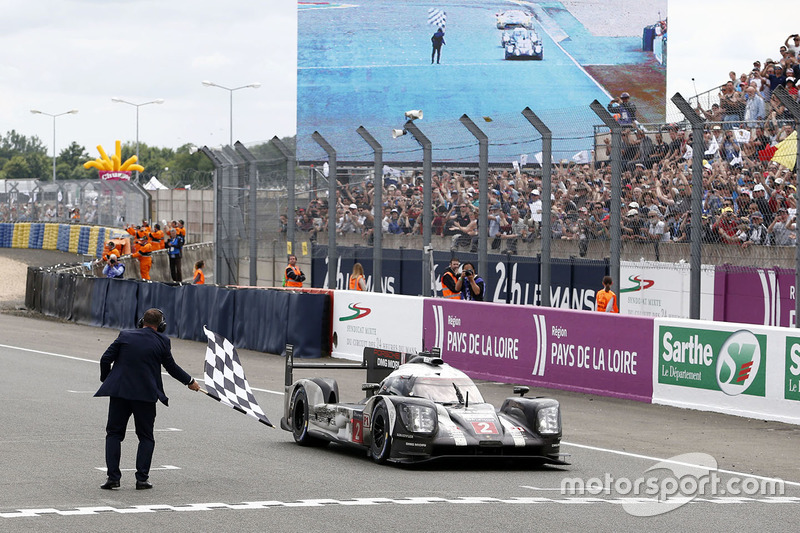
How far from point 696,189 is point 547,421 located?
23.0 ft

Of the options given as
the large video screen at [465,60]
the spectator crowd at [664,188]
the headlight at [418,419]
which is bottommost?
the headlight at [418,419]

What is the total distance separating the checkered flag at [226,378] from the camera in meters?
11.1

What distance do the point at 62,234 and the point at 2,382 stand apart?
34.8 metres

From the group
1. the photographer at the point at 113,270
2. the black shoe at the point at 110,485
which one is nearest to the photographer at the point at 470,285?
the black shoe at the point at 110,485

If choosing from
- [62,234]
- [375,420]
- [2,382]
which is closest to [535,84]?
[62,234]

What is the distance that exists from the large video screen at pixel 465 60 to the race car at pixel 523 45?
43mm

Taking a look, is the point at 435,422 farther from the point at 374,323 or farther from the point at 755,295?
the point at 374,323

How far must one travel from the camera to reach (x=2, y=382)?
17.6m

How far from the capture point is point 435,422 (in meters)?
10.7

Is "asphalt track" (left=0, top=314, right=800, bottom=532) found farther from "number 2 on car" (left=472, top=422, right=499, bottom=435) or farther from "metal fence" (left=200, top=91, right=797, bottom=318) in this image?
"metal fence" (left=200, top=91, right=797, bottom=318)

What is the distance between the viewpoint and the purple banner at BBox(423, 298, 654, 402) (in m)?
16.6

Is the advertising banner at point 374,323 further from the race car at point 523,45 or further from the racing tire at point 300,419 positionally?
the race car at point 523,45

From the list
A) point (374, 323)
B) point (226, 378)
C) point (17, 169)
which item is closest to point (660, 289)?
point (374, 323)

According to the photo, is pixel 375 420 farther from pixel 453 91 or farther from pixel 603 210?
pixel 453 91
